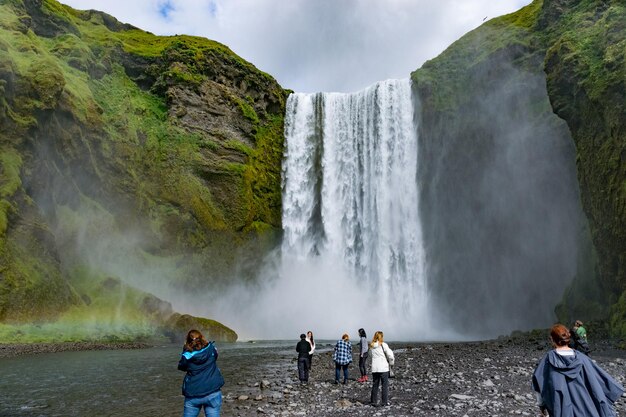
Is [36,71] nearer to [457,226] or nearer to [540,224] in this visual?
[457,226]

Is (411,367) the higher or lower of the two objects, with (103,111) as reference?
lower

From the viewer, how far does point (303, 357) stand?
16.4m

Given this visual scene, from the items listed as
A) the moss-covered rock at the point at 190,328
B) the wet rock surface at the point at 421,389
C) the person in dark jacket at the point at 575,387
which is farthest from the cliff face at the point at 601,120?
the moss-covered rock at the point at 190,328

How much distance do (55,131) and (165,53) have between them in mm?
21154

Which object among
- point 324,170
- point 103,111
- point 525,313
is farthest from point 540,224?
point 103,111

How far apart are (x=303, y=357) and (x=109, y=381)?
7.77m

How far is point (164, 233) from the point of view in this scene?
1966 inches

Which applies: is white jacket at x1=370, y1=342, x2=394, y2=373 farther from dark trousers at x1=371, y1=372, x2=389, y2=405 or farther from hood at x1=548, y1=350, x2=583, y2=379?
hood at x1=548, y1=350, x2=583, y2=379

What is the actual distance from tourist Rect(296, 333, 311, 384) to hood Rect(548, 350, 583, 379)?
38.7 feet

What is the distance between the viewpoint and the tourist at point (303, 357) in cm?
1623

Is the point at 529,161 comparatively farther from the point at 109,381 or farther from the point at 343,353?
the point at 109,381

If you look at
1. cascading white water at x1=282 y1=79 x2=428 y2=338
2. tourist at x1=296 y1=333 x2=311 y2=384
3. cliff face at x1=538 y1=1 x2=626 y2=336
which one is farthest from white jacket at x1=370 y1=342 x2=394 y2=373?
cascading white water at x1=282 y1=79 x2=428 y2=338

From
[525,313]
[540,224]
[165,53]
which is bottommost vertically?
[525,313]

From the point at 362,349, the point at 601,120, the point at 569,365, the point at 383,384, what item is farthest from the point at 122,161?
the point at 569,365
